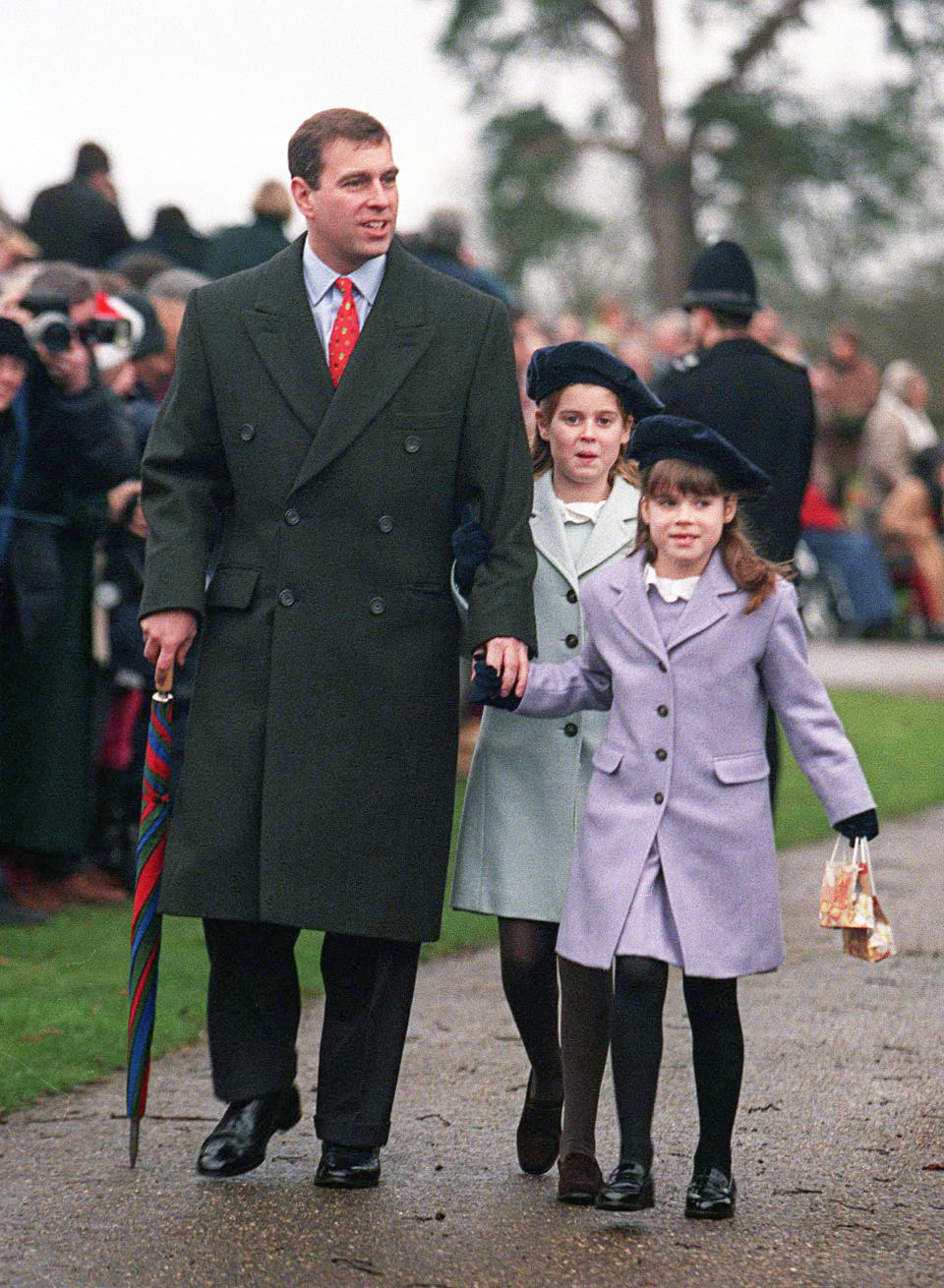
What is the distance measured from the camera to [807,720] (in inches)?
171

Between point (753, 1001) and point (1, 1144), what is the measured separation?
222cm

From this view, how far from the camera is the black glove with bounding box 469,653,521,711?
4412 millimetres

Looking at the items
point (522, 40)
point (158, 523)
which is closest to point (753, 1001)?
point (158, 523)

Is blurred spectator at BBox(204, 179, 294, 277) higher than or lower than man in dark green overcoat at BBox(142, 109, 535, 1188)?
higher

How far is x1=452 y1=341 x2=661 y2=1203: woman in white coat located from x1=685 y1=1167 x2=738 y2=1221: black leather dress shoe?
1.34ft

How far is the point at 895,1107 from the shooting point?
16.5 ft

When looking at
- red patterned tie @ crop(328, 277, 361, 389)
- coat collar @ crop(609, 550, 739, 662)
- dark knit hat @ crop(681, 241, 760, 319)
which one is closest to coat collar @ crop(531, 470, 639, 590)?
coat collar @ crop(609, 550, 739, 662)

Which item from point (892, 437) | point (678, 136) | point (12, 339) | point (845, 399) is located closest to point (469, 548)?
point (12, 339)

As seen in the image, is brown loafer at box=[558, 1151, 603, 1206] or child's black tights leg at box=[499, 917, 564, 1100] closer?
brown loafer at box=[558, 1151, 603, 1206]

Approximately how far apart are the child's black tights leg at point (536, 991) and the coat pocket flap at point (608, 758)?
0.43 metres

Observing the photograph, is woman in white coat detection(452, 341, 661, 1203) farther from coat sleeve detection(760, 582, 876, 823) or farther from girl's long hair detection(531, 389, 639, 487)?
coat sleeve detection(760, 582, 876, 823)

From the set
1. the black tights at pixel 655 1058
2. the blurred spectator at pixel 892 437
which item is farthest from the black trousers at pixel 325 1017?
the blurred spectator at pixel 892 437

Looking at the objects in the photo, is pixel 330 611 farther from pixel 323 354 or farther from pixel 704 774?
pixel 704 774

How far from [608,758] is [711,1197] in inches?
32.6
